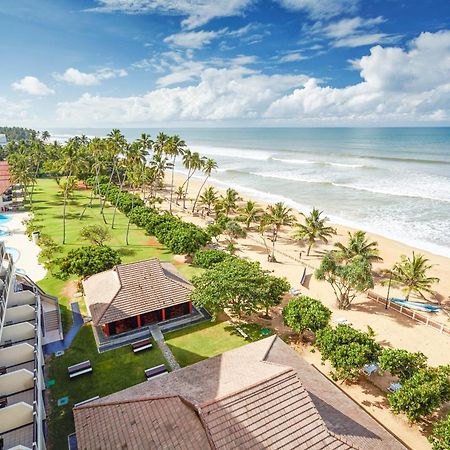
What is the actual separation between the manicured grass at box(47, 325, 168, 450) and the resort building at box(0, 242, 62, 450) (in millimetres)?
879

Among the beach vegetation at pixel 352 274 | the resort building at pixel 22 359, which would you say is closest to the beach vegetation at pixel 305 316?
the beach vegetation at pixel 352 274

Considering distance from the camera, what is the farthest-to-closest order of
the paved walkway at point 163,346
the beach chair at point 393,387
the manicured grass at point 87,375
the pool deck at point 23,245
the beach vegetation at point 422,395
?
the pool deck at point 23,245 < the paved walkway at point 163,346 < the beach chair at point 393,387 < the manicured grass at point 87,375 < the beach vegetation at point 422,395

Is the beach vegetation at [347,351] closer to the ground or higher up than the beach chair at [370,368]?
higher up

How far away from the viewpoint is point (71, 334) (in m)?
27.1

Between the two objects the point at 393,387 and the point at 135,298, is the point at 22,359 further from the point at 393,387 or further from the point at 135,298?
the point at 393,387

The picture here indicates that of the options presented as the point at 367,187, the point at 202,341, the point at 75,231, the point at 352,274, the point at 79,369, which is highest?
the point at 367,187

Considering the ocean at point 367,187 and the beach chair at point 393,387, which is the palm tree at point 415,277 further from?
the ocean at point 367,187

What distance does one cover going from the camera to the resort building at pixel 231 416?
45.0ft

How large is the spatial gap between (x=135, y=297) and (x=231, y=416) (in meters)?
15.7

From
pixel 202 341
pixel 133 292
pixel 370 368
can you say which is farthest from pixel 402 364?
pixel 133 292

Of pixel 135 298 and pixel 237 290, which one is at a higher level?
pixel 237 290

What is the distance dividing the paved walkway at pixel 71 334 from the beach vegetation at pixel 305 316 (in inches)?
675

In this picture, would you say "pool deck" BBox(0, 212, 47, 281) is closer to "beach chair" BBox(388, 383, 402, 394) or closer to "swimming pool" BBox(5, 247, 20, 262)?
"swimming pool" BBox(5, 247, 20, 262)

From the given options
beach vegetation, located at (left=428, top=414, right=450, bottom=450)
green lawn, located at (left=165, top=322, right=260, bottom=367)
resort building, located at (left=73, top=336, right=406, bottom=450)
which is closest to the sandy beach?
beach vegetation, located at (left=428, top=414, right=450, bottom=450)
